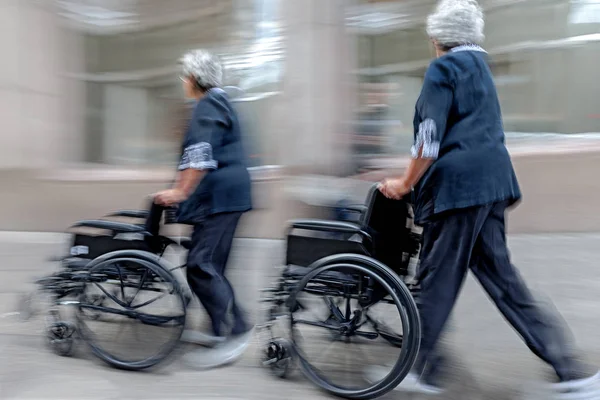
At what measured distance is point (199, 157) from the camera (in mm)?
3672

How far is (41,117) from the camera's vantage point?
310 inches

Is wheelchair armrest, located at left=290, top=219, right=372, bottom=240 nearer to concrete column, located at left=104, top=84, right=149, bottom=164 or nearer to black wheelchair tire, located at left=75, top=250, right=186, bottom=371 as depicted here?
black wheelchair tire, located at left=75, top=250, right=186, bottom=371

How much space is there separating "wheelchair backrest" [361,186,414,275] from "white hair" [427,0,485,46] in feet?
2.54

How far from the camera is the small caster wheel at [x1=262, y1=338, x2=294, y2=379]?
353cm

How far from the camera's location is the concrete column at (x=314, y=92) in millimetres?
7059

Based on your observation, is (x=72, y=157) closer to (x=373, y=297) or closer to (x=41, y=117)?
(x=41, y=117)

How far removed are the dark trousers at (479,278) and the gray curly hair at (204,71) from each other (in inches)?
55.9

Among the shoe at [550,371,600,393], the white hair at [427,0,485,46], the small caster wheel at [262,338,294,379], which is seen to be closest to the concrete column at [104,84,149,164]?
the small caster wheel at [262,338,294,379]

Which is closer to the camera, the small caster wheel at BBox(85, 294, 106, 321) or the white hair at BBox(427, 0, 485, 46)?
the white hair at BBox(427, 0, 485, 46)

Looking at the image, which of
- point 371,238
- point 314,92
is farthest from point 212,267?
point 314,92

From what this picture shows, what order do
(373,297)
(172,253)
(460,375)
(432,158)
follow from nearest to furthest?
(432,158) < (373,297) < (460,375) < (172,253)

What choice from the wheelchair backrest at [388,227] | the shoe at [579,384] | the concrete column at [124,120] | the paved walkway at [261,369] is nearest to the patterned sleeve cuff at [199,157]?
the wheelchair backrest at [388,227]

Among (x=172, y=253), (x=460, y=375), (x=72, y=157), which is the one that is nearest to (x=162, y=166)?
(x=72, y=157)

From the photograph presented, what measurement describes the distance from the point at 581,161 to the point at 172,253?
4.42 m
